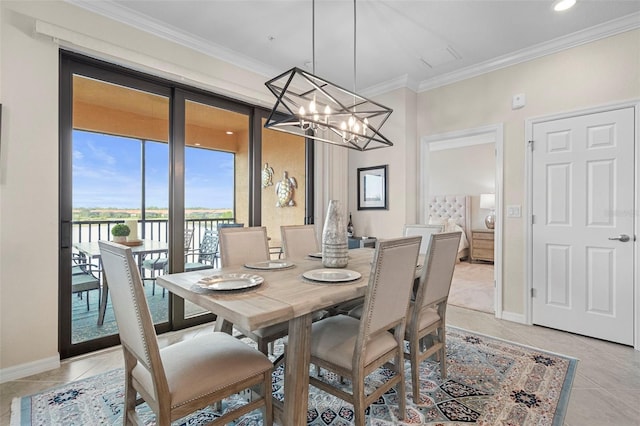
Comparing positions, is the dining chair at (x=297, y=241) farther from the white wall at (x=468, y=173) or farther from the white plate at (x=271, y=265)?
the white wall at (x=468, y=173)

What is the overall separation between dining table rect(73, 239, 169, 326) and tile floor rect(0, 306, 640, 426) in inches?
15.4

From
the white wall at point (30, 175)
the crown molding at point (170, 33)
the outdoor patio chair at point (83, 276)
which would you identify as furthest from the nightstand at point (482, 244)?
the white wall at point (30, 175)

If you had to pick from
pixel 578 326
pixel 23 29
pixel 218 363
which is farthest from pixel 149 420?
pixel 578 326

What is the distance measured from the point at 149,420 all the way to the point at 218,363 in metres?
0.77

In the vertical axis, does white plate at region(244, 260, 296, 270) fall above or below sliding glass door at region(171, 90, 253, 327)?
below

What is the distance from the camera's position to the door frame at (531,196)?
264cm

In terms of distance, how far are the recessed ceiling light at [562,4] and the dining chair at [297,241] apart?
2680 millimetres

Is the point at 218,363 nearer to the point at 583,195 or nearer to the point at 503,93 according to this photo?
the point at 583,195

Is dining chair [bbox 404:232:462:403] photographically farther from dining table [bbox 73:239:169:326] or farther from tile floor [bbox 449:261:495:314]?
dining table [bbox 73:239:169:326]

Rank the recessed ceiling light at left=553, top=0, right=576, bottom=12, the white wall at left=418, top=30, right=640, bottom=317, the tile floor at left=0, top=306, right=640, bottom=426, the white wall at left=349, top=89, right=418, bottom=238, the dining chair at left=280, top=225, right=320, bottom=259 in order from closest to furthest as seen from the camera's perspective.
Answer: the tile floor at left=0, top=306, right=640, bottom=426
the recessed ceiling light at left=553, top=0, right=576, bottom=12
the white wall at left=418, top=30, right=640, bottom=317
the dining chair at left=280, top=225, right=320, bottom=259
the white wall at left=349, top=89, right=418, bottom=238

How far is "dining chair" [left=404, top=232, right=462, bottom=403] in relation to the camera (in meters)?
1.84

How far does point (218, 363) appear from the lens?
1.36 meters

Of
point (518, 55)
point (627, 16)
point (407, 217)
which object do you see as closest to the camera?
point (627, 16)

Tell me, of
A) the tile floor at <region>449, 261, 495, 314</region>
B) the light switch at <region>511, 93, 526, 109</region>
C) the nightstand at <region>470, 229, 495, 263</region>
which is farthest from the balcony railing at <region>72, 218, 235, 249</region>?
the nightstand at <region>470, 229, 495, 263</region>
